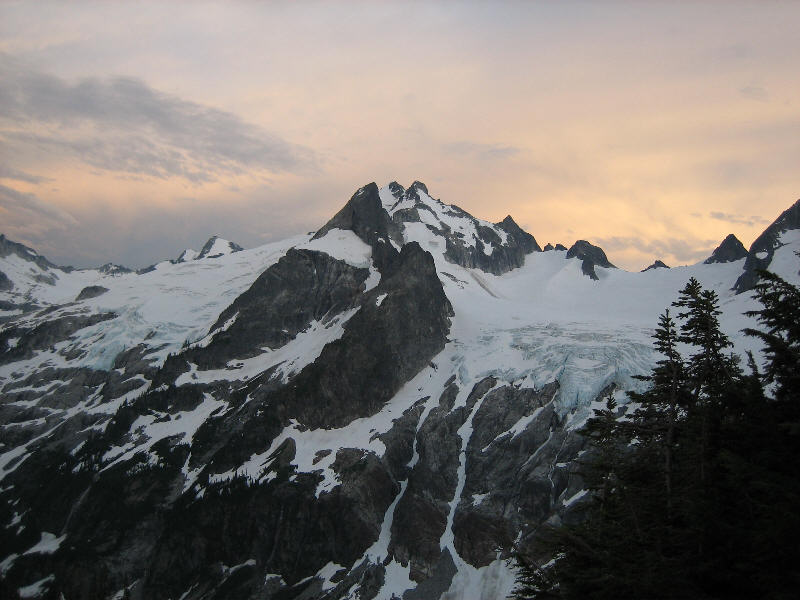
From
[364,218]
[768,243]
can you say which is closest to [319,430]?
[364,218]

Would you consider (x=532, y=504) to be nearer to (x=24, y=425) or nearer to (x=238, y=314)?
(x=238, y=314)

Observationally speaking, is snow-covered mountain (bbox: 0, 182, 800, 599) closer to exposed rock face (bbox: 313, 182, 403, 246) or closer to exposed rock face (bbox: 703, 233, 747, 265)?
exposed rock face (bbox: 313, 182, 403, 246)

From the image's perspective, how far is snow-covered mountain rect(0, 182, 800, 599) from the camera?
271 ft

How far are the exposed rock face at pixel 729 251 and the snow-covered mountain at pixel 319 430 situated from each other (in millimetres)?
23639

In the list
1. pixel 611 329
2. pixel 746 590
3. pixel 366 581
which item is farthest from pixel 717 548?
pixel 611 329

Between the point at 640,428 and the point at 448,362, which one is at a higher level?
the point at 640,428

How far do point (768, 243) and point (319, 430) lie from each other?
119m

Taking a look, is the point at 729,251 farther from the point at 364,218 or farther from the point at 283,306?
the point at 283,306

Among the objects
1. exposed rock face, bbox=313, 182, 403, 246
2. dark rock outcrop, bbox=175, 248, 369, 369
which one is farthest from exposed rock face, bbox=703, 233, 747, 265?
dark rock outcrop, bbox=175, 248, 369, 369

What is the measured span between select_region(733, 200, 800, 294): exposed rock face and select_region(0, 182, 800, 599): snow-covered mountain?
107 centimetres

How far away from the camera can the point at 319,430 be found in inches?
4104

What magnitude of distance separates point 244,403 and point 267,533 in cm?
2935

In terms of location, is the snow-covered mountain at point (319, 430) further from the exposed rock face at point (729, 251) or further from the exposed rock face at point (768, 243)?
the exposed rock face at point (729, 251)

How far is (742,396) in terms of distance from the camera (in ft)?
85.4
